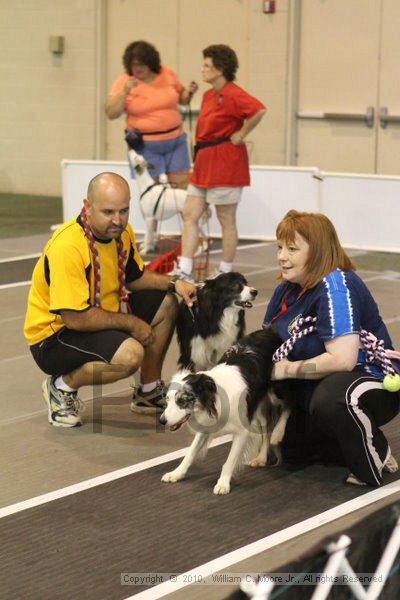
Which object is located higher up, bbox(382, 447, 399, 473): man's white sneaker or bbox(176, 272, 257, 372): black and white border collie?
bbox(176, 272, 257, 372): black and white border collie

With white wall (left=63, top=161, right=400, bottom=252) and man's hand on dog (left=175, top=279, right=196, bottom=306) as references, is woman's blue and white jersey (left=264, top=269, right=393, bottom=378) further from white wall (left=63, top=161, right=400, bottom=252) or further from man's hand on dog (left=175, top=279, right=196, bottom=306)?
white wall (left=63, top=161, right=400, bottom=252)

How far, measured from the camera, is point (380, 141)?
11320mm

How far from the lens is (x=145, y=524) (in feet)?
11.9

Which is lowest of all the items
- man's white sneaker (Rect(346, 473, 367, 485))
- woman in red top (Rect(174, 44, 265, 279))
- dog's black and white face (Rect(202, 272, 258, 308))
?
man's white sneaker (Rect(346, 473, 367, 485))

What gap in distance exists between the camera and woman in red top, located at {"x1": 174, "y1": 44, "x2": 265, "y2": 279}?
7656 mm

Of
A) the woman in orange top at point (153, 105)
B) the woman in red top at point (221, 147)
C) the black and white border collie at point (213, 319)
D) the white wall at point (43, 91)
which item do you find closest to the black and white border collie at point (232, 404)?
the black and white border collie at point (213, 319)

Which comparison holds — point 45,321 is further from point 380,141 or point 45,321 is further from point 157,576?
point 380,141

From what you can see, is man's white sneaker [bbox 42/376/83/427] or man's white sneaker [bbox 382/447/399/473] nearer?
man's white sneaker [bbox 382/447/399/473]

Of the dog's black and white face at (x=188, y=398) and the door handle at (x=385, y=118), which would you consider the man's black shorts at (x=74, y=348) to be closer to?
the dog's black and white face at (x=188, y=398)

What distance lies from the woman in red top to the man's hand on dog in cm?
279

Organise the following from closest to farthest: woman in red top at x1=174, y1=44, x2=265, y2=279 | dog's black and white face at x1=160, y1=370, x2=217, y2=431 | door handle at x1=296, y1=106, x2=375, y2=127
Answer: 1. dog's black and white face at x1=160, y1=370, x2=217, y2=431
2. woman in red top at x1=174, y1=44, x2=265, y2=279
3. door handle at x1=296, y1=106, x2=375, y2=127

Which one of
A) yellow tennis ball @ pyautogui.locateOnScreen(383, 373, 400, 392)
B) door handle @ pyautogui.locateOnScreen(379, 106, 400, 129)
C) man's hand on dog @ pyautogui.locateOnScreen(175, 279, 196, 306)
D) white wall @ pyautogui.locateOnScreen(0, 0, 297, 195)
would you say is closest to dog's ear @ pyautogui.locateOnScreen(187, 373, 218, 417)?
yellow tennis ball @ pyautogui.locateOnScreen(383, 373, 400, 392)

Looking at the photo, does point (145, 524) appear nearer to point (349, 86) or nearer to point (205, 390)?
point (205, 390)

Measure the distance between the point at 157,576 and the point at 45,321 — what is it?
1610 mm
